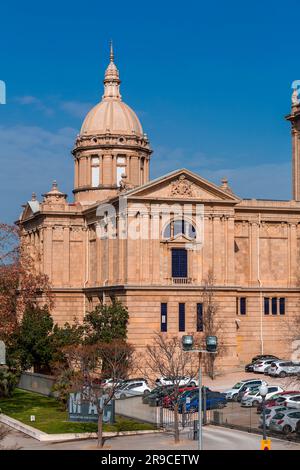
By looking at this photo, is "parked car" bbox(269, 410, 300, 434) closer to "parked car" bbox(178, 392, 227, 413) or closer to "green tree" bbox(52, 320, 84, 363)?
"parked car" bbox(178, 392, 227, 413)

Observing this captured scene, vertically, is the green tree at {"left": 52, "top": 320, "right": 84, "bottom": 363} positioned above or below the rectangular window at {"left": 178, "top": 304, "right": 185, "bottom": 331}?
below

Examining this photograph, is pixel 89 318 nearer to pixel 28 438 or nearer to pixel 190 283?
pixel 190 283

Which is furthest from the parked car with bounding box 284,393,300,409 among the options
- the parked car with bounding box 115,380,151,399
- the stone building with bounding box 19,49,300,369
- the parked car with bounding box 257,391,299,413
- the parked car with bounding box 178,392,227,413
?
the stone building with bounding box 19,49,300,369

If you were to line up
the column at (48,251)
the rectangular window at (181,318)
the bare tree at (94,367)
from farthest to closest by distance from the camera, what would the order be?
1. the column at (48,251)
2. the rectangular window at (181,318)
3. the bare tree at (94,367)

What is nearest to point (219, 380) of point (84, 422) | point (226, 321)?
point (226, 321)

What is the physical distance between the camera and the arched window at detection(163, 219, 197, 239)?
8100 centimetres

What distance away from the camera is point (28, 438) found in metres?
50.3

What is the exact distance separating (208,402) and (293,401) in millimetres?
5370

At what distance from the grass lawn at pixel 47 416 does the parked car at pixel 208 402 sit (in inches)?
113

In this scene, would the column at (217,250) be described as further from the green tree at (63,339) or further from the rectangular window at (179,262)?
the green tree at (63,339)

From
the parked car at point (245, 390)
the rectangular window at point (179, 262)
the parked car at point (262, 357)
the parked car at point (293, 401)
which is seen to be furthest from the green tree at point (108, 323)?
the parked car at point (293, 401)

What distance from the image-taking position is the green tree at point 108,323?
75.7m

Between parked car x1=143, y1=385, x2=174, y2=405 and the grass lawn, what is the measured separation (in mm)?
1686

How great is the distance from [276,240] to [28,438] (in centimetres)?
4272
